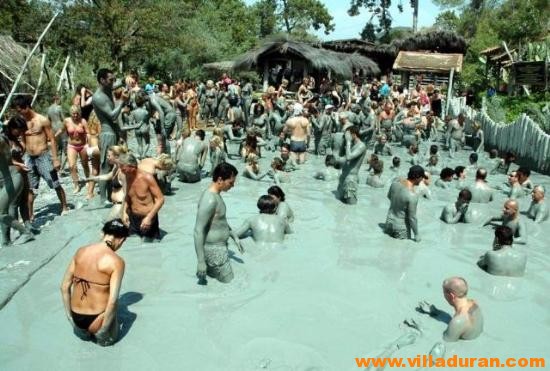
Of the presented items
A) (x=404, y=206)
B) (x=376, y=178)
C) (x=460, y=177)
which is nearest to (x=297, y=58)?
(x=376, y=178)

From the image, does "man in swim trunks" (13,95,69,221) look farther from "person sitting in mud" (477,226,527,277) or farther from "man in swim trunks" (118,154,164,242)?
"person sitting in mud" (477,226,527,277)

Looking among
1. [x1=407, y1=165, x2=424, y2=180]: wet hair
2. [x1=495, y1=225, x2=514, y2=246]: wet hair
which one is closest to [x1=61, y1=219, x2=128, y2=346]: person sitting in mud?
[x1=407, y1=165, x2=424, y2=180]: wet hair

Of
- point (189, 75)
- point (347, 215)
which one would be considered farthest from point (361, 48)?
point (347, 215)

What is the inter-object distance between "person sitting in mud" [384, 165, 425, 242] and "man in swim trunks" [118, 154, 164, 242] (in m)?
3.38

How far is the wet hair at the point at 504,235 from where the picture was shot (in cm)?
617

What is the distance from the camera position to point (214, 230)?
539cm

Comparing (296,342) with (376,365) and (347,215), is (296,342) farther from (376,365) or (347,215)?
(347,215)

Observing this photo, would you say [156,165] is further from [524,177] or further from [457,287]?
[524,177]

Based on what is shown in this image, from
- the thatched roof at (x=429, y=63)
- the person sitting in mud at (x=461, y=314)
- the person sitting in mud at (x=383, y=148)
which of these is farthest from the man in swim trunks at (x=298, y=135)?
the thatched roof at (x=429, y=63)

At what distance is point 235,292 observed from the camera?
18.7 ft

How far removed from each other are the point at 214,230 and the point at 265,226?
1.90m

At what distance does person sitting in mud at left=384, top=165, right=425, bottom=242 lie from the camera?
7.11 m

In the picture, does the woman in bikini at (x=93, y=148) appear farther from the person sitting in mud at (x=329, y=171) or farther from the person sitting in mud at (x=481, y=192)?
the person sitting in mud at (x=481, y=192)

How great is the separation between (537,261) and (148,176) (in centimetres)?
550
